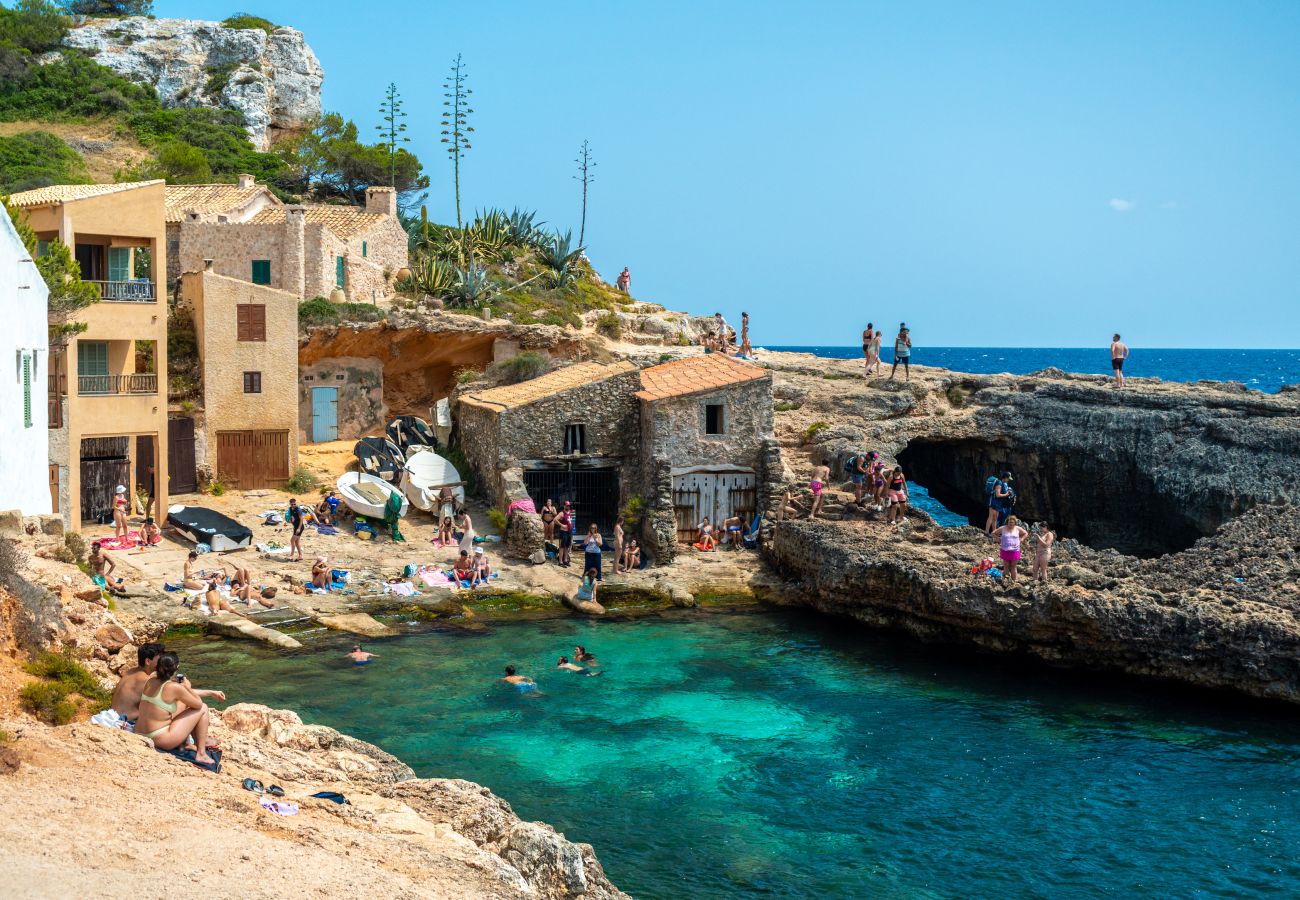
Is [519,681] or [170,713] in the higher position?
[170,713]

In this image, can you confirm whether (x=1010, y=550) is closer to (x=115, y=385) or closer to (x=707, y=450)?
(x=707, y=450)

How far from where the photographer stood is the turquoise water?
626 inches

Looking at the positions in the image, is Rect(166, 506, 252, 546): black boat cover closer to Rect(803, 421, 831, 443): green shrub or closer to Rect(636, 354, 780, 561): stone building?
Rect(636, 354, 780, 561): stone building

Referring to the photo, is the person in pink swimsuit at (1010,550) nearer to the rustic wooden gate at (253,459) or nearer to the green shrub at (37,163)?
the rustic wooden gate at (253,459)

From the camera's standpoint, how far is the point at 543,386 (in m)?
33.2

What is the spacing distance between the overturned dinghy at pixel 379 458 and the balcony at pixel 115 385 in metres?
5.44

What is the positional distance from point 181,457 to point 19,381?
16.7m

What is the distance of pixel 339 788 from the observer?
42.5 ft

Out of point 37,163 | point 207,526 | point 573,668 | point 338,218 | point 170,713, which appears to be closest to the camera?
point 170,713

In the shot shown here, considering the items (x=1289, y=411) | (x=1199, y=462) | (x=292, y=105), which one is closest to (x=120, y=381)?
(x=1199, y=462)

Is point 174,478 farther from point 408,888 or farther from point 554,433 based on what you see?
point 408,888

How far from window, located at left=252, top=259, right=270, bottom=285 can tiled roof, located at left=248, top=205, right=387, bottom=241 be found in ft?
5.60

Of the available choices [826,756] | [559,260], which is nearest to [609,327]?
[559,260]

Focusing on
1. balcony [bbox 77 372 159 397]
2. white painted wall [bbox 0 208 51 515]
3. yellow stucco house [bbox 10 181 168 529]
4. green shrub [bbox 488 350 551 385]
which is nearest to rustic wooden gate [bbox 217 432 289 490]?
yellow stucco house [bbox 10 181 168 529]
